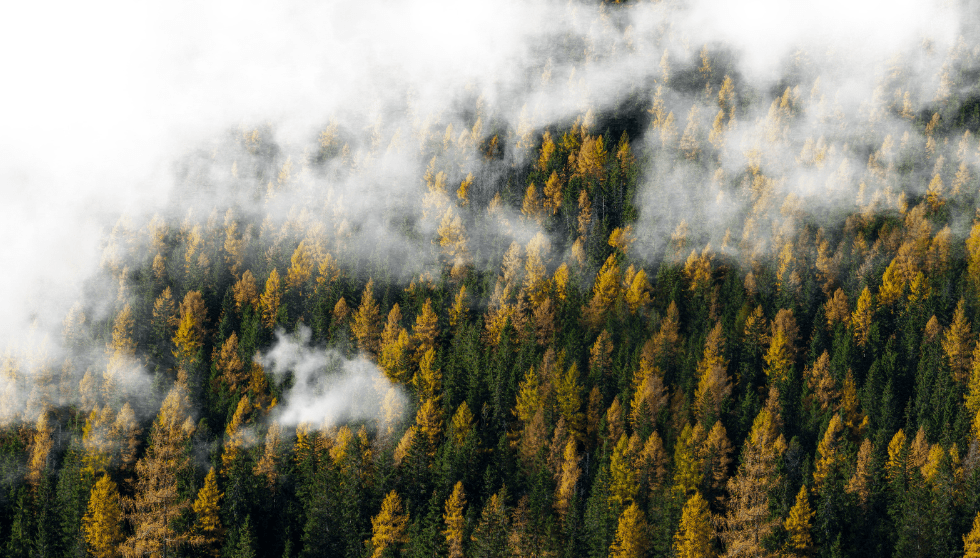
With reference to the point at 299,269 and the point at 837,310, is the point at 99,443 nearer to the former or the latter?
the point at 299,269

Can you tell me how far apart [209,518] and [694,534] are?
4959 centimetres

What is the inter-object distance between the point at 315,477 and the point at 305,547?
294 inches

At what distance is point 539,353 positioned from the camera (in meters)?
93.3

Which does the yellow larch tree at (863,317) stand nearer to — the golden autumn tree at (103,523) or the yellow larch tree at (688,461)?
the yellow larch tree at (688,461)

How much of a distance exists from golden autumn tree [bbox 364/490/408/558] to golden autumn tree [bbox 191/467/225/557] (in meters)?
15.9

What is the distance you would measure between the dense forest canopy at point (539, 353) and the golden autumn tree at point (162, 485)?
342 mm

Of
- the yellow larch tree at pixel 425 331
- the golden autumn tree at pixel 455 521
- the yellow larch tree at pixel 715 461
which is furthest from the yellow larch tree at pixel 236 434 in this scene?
the yellow larch tree at pixel 715 461

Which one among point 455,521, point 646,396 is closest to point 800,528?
point 646,396

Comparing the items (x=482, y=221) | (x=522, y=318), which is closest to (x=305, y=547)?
(x=522, y=318)

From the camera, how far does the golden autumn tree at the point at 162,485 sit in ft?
241

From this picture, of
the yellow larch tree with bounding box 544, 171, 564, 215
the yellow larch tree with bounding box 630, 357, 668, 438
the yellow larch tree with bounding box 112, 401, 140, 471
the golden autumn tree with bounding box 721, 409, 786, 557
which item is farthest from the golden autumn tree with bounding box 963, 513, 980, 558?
the yellow larch tree with bounding box 112, 401, 140, 471

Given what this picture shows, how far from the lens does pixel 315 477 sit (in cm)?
7781

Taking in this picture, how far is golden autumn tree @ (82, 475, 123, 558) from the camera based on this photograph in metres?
74.4

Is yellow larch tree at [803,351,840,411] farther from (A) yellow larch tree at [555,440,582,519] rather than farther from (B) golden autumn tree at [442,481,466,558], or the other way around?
(B) golden autumn tree at [442,481,466,558]
